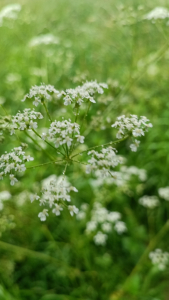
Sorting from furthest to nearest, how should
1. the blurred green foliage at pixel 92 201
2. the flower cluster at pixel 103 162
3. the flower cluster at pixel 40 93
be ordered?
1. the blurred green foliage at pixel 92 201
2. the flower cluster at pixel 40 93
3. the flower cluster at pixel 103 162

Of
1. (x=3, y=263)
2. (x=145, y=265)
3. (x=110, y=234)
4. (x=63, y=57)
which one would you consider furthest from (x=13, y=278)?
(x=63, y=57)

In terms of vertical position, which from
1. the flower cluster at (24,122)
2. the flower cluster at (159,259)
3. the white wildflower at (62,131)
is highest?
the flower cluster at (24,122)

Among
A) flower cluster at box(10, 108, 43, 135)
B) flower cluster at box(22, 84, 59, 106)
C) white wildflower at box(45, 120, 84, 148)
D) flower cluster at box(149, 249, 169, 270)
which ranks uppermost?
Result: flower cluster at box(22, 84, 59, 106)

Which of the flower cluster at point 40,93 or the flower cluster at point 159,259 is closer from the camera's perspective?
the flower cluster at point 40,93

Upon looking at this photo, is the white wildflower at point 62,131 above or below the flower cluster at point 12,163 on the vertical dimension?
above

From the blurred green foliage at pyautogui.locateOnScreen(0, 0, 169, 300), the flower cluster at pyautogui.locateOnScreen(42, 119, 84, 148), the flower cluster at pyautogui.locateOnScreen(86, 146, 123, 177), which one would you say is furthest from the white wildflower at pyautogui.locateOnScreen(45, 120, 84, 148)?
the blurred green foliage at pyautogui.locateOnScreen(0, 0, 169, 300)

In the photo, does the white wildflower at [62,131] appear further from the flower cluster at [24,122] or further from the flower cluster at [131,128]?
the flower cluster at [131,128]

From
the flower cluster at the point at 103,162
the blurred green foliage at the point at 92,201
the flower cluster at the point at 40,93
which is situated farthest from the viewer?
the blurred green foliage at the point at 92,201

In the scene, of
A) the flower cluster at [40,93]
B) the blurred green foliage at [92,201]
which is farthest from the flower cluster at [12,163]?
the blurred green foliage at [92,201]

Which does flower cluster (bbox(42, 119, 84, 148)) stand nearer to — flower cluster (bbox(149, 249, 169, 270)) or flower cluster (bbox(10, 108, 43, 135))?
flower cluster (bbox(10, 108, 43, 135))
